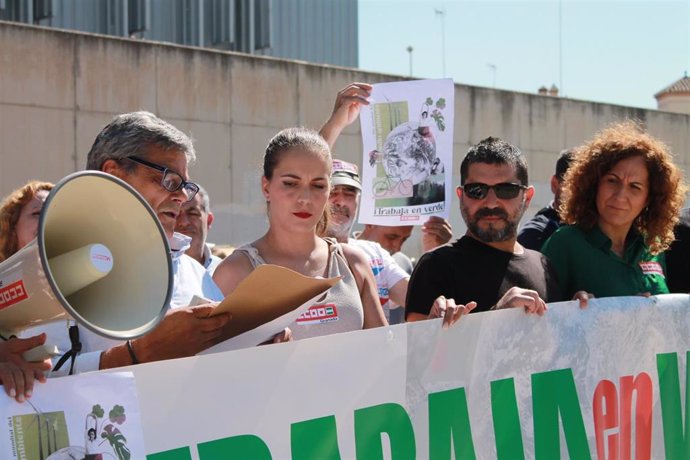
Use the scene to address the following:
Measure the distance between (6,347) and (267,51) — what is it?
1693 cm

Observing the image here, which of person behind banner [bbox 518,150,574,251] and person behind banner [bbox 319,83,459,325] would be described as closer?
person behind banner [bbox 319,83,459,325]

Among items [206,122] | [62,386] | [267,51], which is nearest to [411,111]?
[62,386]

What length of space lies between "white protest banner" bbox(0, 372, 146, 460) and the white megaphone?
158 millimetres

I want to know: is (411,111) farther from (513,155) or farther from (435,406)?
(435,406)

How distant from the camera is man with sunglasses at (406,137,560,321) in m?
3.22

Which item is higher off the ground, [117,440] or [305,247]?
[305,247]

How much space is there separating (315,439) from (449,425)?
0.49 m

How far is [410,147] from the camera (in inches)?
191

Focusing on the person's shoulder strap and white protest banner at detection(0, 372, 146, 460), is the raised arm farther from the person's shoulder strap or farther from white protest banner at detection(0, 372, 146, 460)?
white protest banner at detection(0, 372, 146, 460)

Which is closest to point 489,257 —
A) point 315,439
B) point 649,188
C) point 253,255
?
point 253,255

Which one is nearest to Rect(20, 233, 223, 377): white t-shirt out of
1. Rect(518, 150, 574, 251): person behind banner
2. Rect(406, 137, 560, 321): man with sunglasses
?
Rect(406, 137, 560, 321): man with sunglasses

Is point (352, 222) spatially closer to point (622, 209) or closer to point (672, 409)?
point (622, 209)

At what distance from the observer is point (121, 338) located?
1.99 metres

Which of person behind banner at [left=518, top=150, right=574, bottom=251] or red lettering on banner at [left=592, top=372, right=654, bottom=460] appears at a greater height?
person behind banner at [left=518, top=150, right=574, bottom=251]
